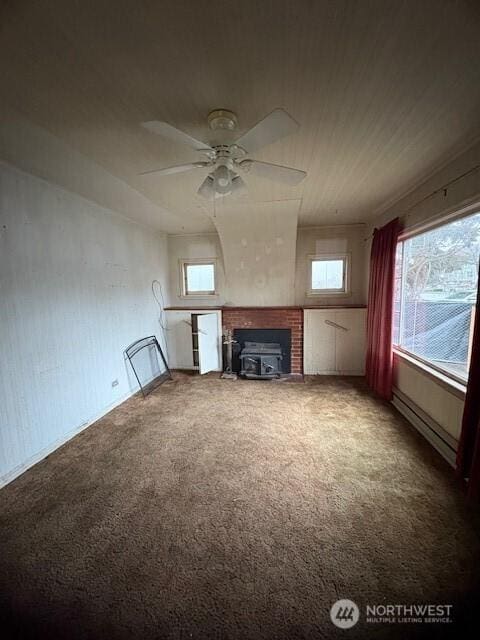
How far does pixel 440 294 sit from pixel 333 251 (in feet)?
7.67

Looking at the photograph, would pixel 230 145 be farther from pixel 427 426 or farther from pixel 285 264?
pixel 427 426

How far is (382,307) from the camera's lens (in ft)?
11.1

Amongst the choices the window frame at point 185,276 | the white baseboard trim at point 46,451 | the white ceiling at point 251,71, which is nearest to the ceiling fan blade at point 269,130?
the white ceiling at point 251,71

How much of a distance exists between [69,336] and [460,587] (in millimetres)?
3331

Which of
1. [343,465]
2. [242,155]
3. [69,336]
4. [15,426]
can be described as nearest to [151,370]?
[69,336]

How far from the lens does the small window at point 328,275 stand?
4.66 m

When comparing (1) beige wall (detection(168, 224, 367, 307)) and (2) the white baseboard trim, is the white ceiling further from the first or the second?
(2) the white baseboard trim

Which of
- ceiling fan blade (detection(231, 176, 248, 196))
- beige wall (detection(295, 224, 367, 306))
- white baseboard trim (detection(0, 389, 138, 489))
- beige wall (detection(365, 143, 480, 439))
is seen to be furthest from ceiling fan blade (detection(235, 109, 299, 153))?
beige wall (detection(295, 224, 367, 306))

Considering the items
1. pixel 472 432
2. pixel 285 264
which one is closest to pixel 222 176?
pixel 472 432

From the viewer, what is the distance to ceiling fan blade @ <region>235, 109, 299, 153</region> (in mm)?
1298

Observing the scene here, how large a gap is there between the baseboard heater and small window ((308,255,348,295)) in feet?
6.56

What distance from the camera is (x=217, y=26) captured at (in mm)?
1066

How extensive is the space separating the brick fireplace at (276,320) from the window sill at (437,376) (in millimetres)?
1591

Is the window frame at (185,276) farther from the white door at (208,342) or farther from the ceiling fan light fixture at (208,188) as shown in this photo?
the ceiling fan light fixture at (208,188)
